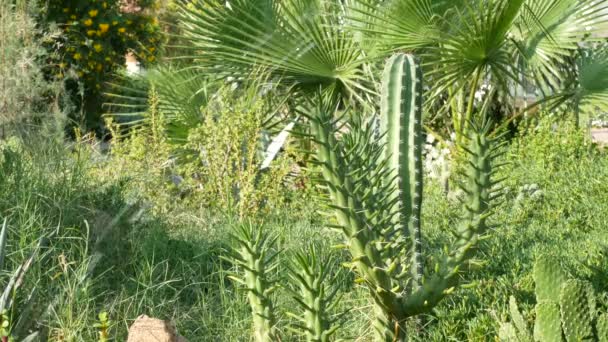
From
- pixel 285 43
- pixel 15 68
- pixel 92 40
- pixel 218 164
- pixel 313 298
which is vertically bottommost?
pixel 313 298

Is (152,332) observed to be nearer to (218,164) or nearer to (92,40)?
(218,164)

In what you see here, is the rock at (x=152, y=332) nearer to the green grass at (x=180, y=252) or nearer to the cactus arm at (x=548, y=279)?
the green grass at (x=180, y=252)

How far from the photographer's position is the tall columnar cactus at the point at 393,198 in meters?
3.70

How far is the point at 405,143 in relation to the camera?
13.6 ft

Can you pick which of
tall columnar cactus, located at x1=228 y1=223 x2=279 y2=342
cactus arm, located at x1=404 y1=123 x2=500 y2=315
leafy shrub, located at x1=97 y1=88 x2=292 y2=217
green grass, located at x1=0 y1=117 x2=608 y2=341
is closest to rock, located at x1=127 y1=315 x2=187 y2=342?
tall columnar cactus, located at x1=228 y1=223 x2=279 y2=342

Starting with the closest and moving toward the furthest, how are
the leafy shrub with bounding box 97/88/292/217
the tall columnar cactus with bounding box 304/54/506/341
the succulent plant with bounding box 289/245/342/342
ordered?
the succulent plant with bounding box 289/245/342/342 < the tall columnar cactus with bounding box 304/54/506/341 < the leafy shrub with bounding box 97/88/292/217

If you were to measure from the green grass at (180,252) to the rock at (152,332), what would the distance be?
0.63m

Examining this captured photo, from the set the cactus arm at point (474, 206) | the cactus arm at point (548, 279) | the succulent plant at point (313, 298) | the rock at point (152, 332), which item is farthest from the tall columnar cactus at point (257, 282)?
the cactus arm at point (548, 279)

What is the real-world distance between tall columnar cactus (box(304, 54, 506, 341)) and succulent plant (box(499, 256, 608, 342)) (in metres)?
0.30

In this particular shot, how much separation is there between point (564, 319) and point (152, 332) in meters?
1.61

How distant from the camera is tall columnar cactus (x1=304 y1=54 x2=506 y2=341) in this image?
145 inches

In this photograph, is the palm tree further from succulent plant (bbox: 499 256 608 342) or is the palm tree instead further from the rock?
the rock

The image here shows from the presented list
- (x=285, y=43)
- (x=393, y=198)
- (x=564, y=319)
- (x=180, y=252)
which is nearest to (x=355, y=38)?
(x=285, y=43)

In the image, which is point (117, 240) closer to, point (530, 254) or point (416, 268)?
point (416, 268)
